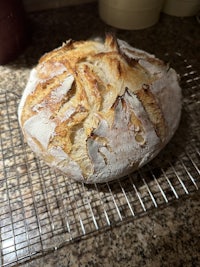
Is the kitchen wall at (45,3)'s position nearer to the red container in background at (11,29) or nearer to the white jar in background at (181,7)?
the red container in background at (11,29)

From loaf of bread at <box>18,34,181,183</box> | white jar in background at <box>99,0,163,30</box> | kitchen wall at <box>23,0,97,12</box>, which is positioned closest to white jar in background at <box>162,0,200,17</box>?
white jar in background at <box>99,0,163,30</box>

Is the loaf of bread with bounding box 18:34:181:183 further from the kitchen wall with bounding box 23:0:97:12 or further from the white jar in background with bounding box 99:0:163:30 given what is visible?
the kitchen wall with bounding box 23:0:97:12

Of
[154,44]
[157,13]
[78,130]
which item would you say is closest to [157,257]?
[78,130]

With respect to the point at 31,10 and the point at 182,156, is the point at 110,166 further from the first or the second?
the point at 31,10

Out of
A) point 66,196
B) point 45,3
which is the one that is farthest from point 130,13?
point 66,196

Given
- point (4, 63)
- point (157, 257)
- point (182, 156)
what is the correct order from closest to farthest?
point (157, 257)
point (182, 156)
point (4, 63)
